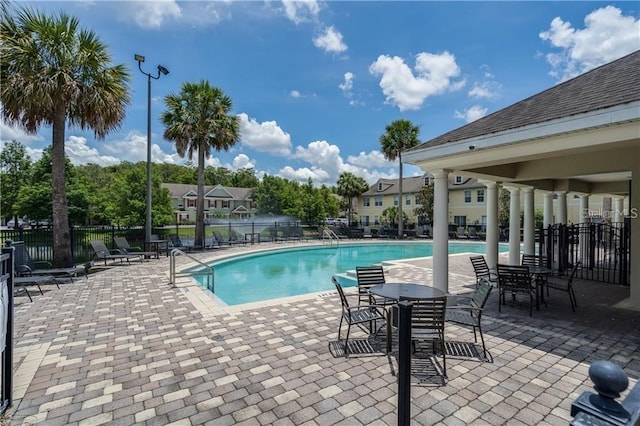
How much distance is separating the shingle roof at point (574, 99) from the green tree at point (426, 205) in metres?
24.8

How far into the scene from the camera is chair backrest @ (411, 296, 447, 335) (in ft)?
12.7

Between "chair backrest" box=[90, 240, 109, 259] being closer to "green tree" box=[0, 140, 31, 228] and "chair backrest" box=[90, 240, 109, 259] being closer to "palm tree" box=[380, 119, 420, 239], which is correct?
"palm tree" box=[380, 119, 420, 239]

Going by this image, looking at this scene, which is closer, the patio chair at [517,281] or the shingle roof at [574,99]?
the shingle roof at [574,99]

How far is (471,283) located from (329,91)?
16.2 meters

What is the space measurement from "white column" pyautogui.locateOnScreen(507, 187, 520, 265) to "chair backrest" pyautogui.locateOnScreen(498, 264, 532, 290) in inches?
167

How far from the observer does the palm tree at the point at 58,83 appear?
8461 millimetres

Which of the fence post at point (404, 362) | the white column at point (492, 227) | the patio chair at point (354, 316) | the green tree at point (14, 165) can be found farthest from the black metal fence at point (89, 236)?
the green tree at point (14, 165)

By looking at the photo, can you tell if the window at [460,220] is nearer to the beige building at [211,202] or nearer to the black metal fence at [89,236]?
the black metal fence at [89,236]

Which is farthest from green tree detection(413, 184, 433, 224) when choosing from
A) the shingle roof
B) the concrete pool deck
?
the concrete pool deck

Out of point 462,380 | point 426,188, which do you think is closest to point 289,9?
point 462,380

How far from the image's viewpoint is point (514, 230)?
10141 millimetres

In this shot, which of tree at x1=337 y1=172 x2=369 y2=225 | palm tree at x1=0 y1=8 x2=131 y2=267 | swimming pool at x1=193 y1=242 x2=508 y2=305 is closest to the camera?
palm tree at x1=0 y1=8 x2=131 y2=267

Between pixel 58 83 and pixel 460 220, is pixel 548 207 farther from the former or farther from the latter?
pixel 460 220

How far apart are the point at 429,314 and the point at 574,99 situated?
4.54 m
